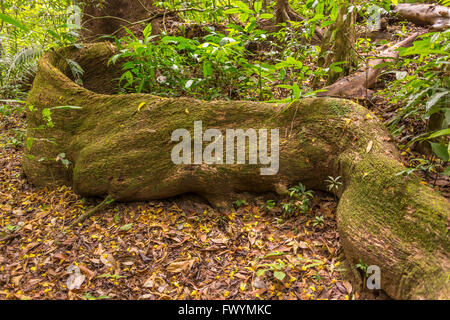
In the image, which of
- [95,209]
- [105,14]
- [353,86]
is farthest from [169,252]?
[105,14]

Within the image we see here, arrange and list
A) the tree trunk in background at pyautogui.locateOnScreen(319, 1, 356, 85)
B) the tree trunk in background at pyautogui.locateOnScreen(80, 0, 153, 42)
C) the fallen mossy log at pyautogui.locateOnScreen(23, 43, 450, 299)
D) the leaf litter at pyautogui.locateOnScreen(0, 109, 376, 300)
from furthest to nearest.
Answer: the tree trunk in background at pyautogui.locateOnScreen(80, 0, 153, 42), the tree trunk in background at pyautogui.locateOnScreen(319, 1, 356, 85), the leaf litter at pyautogui.locateOnScreen(0, 109, 376, 300), the fallen mossy log at pyautogui.locateOnScreen(23, 43, 450, 299)

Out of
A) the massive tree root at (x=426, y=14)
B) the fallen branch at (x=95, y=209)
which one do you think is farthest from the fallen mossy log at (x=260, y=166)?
the massive tree root at (x=426, y=14)

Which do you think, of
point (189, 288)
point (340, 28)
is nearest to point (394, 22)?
point (340, 28)

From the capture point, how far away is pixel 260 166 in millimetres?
2883

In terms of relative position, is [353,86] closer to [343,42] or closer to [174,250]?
[343,42]

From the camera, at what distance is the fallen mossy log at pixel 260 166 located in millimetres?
1897

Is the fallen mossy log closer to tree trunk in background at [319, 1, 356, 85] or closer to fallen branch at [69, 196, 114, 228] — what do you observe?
fallen branch at [69, 196, 114, 228]

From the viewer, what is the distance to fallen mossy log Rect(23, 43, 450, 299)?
1897mm

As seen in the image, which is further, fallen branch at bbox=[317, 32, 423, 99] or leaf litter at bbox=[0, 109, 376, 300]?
fallen branch at bbox=[317, 32, 423, 99]

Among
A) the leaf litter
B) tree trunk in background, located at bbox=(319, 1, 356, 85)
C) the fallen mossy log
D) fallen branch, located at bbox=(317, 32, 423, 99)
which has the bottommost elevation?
the leaf litter

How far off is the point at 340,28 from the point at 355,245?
336cm

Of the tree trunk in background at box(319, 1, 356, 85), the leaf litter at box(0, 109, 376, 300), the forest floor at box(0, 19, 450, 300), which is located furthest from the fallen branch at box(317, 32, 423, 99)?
the leaf litter at box(0, 109, 376, 300)

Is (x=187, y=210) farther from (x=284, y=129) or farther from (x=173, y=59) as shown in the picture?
(x=173, y=59)
